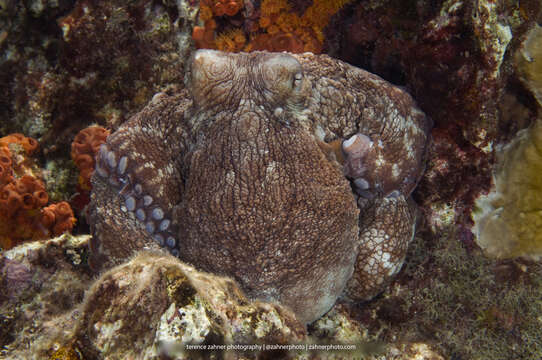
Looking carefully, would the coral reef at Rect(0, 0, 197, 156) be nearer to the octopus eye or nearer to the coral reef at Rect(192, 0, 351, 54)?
the coral reef at Rect(192, 0, 351, 54)

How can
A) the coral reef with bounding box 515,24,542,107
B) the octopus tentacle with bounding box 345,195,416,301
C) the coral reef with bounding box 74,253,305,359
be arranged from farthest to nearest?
the octopus tentacle with bounding box 345,195,416,301
the coral reef with bounding box 515,24,542,107
the coral reef with bounding box 74,253,305,359

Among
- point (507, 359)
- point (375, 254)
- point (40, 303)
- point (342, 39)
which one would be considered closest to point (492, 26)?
point (342, 39)

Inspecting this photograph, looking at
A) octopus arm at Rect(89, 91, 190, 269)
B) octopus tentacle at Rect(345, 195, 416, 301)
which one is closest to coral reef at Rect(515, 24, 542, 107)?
octopus tentacle at Rect(345, 195, 416, 301)

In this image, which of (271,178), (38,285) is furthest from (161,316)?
(38,285)

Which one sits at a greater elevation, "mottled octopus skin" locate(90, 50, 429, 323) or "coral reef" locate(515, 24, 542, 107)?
"coral reef" locate(515, 24, 542, 107)

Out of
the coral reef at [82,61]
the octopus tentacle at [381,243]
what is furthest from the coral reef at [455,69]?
the coral reef at [82,61]

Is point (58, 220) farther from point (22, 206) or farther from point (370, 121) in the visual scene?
point (370, 121)

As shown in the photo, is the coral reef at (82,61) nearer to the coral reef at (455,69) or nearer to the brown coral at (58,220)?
the brown coral at (58,220)
